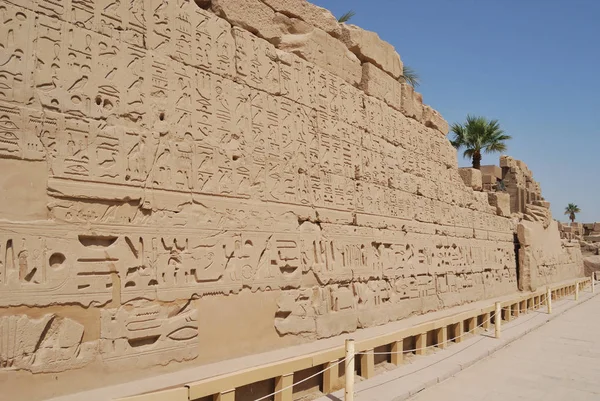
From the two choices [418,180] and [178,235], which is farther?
[418,180]

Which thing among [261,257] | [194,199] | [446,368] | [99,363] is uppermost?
[194,199]

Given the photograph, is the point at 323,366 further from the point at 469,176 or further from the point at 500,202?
the point at 500,202

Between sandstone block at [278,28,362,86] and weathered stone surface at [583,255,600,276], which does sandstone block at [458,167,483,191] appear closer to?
sandstone block at [278,28,362,86]

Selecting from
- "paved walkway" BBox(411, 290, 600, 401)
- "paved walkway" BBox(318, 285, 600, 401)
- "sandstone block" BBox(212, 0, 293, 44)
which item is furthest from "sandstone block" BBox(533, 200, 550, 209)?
"sandstone block" BBox(212, 0, 293, 44)

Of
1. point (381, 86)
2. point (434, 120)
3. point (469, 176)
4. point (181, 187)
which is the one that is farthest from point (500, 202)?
point (181, 187)

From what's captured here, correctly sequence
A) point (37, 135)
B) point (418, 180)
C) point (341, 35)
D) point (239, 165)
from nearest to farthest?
point (37, 135) → point (239, 165) → point (341, 35) → point (418, 180)

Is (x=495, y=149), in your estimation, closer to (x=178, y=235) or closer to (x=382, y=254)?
(x=382, y=254)

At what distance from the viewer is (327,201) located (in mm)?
5996

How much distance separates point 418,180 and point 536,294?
19.8 feet

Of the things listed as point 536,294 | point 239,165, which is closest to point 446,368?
point 239,165

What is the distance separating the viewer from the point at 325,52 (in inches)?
251

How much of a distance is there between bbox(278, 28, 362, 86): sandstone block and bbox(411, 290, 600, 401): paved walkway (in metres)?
3.90

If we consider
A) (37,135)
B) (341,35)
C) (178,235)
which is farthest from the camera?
(341,35)

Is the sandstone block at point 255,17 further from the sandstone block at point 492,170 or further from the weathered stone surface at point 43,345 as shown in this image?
the sandstone block at point 492,170
